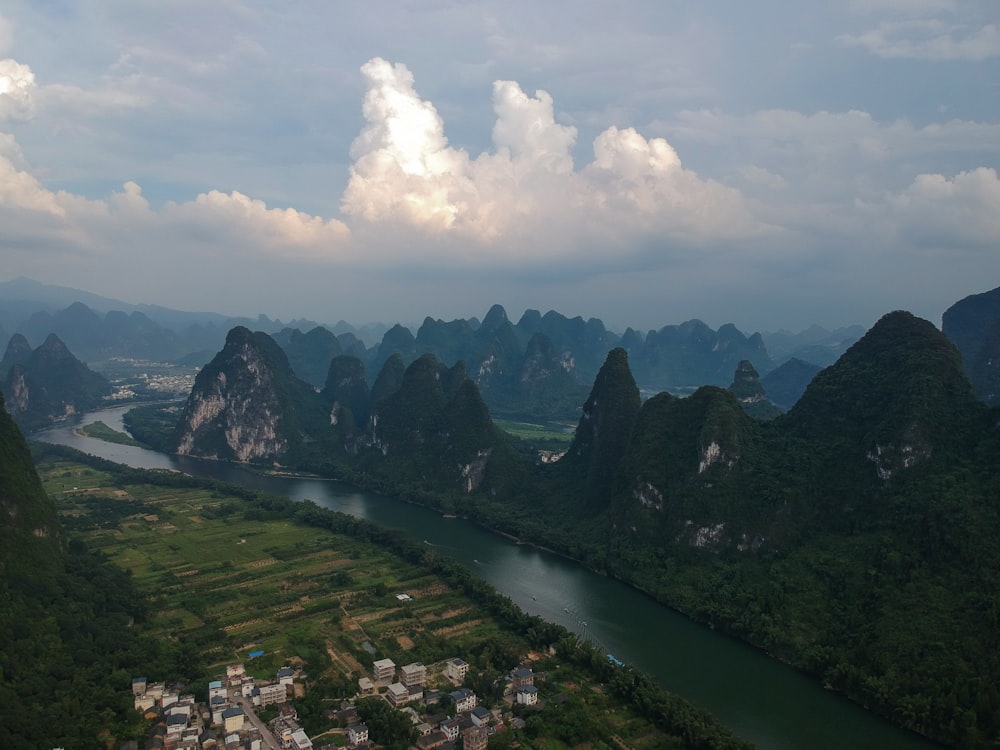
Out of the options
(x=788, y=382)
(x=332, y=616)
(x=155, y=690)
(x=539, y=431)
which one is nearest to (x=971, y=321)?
(x=788, y=382)

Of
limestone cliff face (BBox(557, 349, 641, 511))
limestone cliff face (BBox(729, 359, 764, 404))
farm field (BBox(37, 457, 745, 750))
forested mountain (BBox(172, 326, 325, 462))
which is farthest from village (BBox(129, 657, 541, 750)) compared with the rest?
limestone cliff face (BBox(729, 359, 764, 404))

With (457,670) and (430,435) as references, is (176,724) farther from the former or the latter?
(430,435)

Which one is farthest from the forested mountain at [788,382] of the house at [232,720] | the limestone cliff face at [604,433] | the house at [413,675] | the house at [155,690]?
the house at [155,690]

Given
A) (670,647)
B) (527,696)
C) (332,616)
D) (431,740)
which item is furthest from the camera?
(332,616)

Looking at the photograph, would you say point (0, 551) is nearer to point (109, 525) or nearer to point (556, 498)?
point (109, 525)

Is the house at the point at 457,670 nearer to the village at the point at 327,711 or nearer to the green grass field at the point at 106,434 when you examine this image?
the village at the point at 327,711

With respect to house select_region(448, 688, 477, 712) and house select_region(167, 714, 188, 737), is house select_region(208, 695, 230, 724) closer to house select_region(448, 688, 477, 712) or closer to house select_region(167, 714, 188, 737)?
house select_region(167, 714, 188, 737)

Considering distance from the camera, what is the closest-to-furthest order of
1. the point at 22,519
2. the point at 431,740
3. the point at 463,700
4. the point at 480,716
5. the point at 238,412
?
the point at 431,740, the point at 480,716, the point at 463,700, the point at 22,519, the point at 238,412

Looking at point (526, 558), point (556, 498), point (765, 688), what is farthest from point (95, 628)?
point (556, 498)
